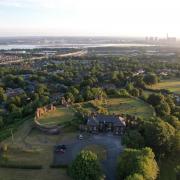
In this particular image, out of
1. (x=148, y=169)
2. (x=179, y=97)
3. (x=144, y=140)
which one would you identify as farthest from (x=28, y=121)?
(x=179, y=97)

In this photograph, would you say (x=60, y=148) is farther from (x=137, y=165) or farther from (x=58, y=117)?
(x=58, y=117)

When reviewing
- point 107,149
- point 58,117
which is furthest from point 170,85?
point 107,149

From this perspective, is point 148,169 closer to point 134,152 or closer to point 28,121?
point 134,152

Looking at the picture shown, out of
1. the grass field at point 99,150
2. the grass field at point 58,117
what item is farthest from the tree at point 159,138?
the grass field at point 58,117

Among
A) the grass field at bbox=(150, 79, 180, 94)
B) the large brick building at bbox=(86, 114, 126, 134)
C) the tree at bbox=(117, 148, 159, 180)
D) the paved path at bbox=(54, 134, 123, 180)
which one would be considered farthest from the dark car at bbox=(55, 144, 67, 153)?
the grass field at bbox=(150, 79, 180, 94)

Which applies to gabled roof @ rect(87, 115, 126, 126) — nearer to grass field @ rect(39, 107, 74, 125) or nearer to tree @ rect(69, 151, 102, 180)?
grass field @ rect(39, 107, 74, 125)

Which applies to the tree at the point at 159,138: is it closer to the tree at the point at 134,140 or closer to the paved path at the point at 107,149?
the tree at the point at 134,140
